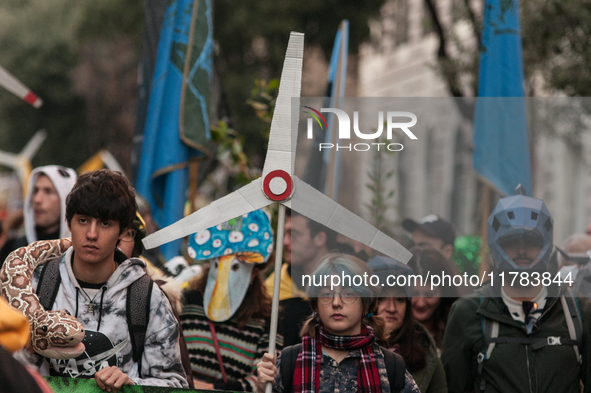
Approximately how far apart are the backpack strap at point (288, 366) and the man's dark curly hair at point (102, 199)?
89cm

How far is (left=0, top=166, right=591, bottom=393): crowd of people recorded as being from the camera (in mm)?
3328

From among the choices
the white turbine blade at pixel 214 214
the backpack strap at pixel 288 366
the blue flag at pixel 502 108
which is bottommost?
the backpack strap at pixel 288 366

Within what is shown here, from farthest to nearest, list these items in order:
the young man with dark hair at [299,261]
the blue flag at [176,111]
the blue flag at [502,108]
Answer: the blue flag at [176,111]
the blue flag at [502,108]
the young man with dark hair at [299,261]

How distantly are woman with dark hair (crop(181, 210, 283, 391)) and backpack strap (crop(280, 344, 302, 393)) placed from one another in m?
0.92

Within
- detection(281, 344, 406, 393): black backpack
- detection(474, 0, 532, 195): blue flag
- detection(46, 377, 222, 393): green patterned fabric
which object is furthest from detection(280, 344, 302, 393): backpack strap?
detection(474, 0, 532, 195): blue flag

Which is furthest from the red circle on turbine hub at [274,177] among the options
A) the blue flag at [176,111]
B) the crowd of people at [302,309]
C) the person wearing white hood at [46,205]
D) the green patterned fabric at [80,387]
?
the blue flag at [176,111]

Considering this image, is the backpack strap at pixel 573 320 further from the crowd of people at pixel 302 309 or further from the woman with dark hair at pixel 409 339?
the woman with dark hair at pixel 409 339

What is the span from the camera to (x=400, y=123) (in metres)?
3.95

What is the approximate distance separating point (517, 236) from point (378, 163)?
87 centimetres

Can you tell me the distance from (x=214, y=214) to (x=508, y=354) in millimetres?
1683

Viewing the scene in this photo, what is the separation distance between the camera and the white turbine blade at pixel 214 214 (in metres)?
3.28

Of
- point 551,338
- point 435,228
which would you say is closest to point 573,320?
point 551,338

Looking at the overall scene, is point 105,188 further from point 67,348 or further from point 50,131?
point 50,131

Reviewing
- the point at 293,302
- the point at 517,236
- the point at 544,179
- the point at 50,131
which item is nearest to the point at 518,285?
the point at 517,236
